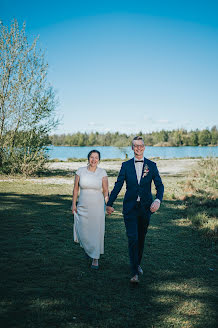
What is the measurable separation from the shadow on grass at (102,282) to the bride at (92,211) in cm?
44

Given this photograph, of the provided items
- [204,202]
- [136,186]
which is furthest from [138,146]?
[204,202]

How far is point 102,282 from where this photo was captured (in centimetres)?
455

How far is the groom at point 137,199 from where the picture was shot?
14.5 feet

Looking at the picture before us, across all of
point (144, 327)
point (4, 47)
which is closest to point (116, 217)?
point (144, 327)

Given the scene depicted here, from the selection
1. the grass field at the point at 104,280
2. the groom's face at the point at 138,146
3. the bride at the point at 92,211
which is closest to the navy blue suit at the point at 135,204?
the groom's face at the point at 138,146

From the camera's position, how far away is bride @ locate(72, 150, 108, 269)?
5137mm

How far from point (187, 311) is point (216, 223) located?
15.9 feet

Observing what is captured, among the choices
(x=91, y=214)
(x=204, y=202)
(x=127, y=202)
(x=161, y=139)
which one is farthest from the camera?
(x=161, y=139)

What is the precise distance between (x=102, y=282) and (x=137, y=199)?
151 centimetres

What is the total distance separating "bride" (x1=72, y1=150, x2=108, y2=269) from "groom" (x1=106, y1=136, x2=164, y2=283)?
0.62 metres

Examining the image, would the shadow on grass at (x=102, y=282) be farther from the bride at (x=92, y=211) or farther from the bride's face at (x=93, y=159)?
the bride's face at (x=93, y=159)

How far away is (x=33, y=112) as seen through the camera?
1984 centimetres

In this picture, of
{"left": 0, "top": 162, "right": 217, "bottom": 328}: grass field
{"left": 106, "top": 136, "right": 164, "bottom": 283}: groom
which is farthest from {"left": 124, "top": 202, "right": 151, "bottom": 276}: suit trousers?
{"left": 0, "top": 162, "right": 217, "bottom": 328}: grass field

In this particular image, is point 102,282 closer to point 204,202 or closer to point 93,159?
point 93,159
